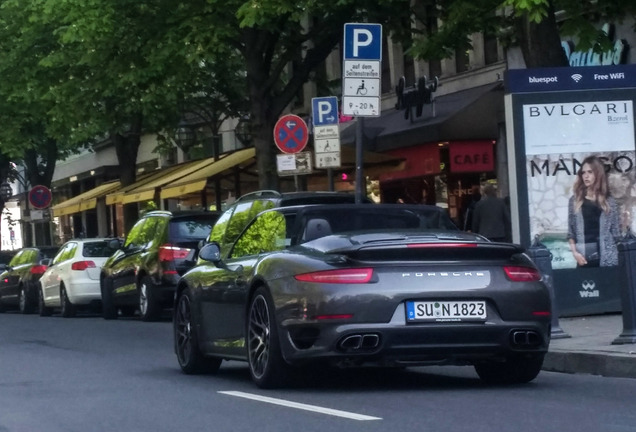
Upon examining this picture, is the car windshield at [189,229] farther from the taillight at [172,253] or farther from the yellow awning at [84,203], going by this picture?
the yellow awning at [84,203]

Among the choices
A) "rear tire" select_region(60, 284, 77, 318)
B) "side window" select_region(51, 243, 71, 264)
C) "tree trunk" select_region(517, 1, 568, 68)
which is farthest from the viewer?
"side window" select_region(51, 243, 71, 264)

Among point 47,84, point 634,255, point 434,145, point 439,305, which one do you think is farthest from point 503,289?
point 47,84

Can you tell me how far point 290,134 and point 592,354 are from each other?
12746mm

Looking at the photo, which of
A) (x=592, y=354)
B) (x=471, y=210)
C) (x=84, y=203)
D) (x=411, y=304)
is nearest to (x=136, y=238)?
(x=471, y=210)

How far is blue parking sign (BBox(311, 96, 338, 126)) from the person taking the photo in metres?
22.8

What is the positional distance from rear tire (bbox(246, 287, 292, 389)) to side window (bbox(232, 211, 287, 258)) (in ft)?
2.29

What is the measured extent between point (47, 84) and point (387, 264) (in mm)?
25854

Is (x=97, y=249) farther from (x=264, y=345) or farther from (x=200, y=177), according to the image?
(x=264, y=345)

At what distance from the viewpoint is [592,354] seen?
12922 mm

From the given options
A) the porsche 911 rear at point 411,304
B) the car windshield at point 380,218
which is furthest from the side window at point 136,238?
the porsche 911 rear at point 411,304

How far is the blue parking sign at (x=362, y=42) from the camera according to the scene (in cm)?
1804

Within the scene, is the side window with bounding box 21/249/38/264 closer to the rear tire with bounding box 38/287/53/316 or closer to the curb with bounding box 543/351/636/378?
the rear tire with bounding box 38/287/53/316

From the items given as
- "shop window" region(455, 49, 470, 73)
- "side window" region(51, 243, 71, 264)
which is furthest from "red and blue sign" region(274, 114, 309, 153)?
"shop window" region(455, 49, 470, 73)

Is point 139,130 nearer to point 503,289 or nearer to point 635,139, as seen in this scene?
point 635,139
